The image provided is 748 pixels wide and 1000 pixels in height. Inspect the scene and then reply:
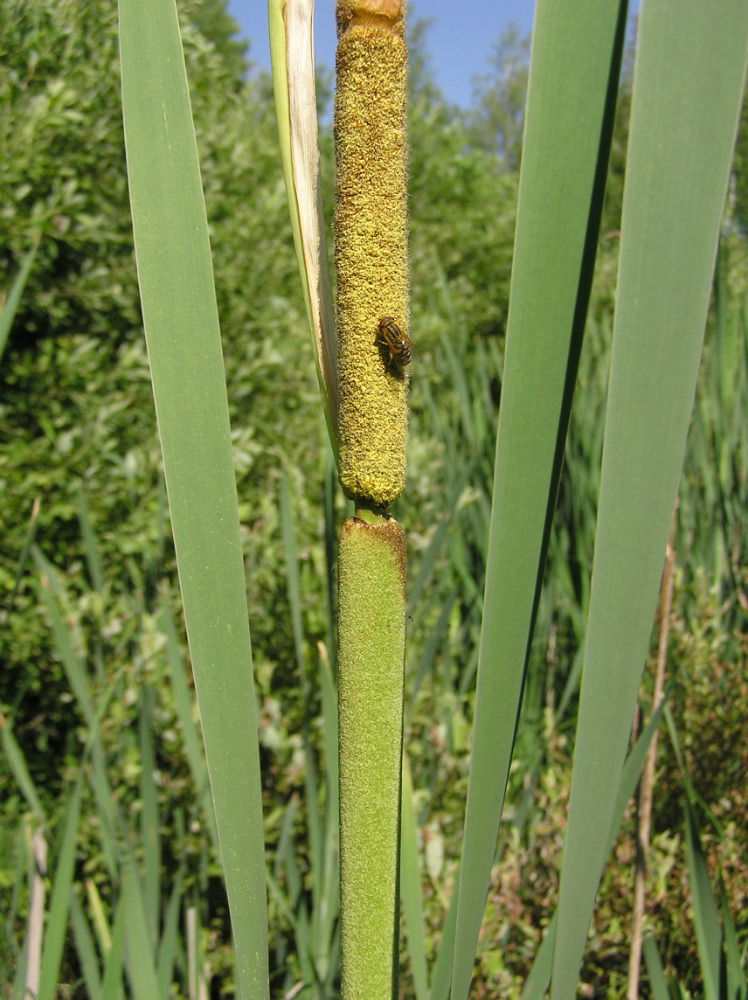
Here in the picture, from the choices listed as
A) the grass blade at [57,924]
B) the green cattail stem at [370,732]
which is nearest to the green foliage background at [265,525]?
the grass blade at [57,924]

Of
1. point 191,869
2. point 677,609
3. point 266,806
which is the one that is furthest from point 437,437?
point 191,869

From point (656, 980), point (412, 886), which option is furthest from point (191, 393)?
point (656, 980)

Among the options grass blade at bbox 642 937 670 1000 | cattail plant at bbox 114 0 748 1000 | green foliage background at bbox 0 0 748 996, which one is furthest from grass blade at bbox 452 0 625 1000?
green foliage background at bbox 0 0 748 996

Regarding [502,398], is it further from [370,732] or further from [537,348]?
[370,732]

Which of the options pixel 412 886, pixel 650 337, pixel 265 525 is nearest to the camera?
pixel 650 337

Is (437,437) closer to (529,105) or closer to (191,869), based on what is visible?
(191,869)

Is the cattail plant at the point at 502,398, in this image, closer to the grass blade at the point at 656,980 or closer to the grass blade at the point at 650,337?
the grass blade at the point at 650,337
